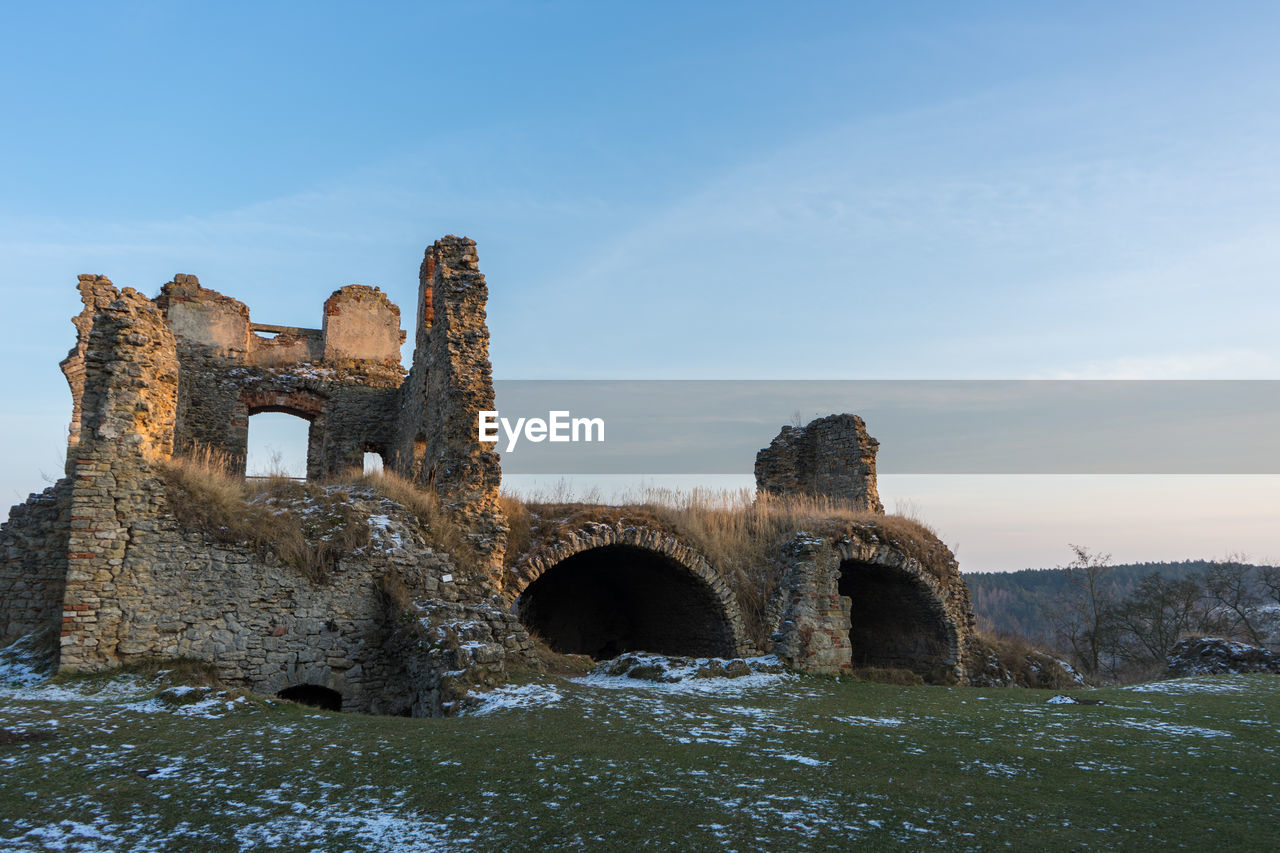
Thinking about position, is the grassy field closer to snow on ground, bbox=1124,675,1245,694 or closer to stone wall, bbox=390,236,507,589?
snow on ground, bbox=1124,675,1245,694

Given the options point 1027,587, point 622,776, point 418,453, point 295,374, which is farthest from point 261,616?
point 1027,587

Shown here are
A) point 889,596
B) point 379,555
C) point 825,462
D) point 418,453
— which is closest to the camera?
point 379,555

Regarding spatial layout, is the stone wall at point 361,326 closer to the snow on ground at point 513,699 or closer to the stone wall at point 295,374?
the stone wall at point 295,374

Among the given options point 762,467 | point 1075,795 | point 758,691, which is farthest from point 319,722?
point 762,467

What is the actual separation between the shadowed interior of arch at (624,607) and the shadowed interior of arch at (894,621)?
10.6 feet

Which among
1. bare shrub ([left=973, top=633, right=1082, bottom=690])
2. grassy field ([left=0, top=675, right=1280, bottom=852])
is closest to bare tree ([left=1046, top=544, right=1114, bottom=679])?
bare shrub ([left=973, top=633, right=1082, bottom=690])

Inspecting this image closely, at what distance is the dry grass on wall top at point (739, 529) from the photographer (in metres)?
13.3

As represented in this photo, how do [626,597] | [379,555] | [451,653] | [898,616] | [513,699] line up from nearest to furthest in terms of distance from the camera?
[513,699], [451,653], [379,555], [898,616], [626,597]

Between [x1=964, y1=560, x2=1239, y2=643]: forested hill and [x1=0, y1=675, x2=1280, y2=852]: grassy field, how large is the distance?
63638mm

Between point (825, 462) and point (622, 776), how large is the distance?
15371 millimetres

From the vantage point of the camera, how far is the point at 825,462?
63.7 feet

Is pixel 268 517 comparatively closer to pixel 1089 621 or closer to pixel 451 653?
pixel 451 653

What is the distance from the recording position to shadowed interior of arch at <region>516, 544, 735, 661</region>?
1432 centimetres

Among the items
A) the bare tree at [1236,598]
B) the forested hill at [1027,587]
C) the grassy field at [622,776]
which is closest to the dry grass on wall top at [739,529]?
the grassy field at [622,776]
